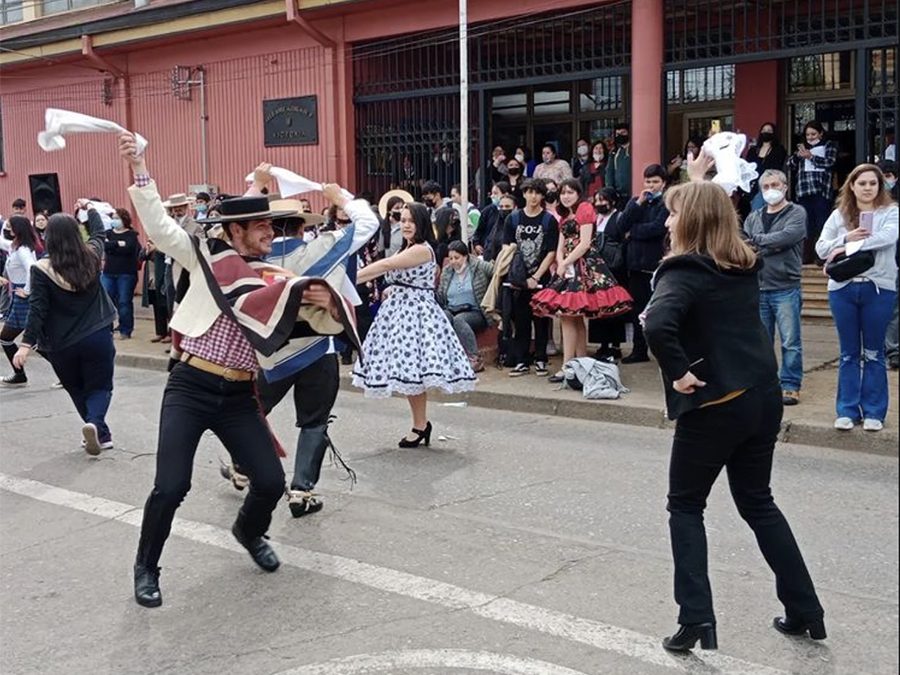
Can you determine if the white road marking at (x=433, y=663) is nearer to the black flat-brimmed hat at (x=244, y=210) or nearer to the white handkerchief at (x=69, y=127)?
the black flat-brimmed hat at (x=244, y=210)

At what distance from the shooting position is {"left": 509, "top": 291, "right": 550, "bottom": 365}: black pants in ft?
35.1

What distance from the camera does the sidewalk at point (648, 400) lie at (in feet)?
25.9

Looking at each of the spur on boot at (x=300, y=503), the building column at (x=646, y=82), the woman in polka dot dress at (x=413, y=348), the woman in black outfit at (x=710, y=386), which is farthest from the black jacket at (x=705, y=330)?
the building column at (x=646, y=82)

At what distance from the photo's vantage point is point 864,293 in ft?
25.0

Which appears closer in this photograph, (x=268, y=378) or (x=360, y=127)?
(x=268, y=378)

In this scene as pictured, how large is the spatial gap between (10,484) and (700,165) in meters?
5.08

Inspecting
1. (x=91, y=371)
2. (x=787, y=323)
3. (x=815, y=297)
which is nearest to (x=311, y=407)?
(x=91, y=371)

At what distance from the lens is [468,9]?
14719 mm

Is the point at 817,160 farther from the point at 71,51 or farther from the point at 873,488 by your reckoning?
the point at 71,51

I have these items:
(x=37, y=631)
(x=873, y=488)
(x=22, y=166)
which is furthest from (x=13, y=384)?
(x=22, y=166)

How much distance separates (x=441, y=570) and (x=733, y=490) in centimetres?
157

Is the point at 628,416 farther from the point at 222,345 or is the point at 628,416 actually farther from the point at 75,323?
the point at 222,345

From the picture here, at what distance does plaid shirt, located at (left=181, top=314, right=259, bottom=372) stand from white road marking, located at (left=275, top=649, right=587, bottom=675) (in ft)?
4.79

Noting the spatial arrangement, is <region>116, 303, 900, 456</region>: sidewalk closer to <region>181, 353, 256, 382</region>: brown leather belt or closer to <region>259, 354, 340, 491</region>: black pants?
<region>259, 354, 340, 491</region>: black pants
